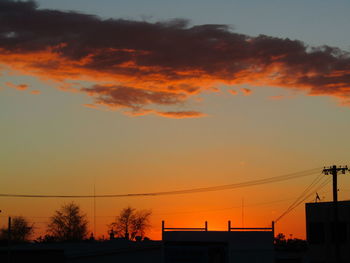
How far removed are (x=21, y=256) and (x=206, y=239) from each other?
685 inches

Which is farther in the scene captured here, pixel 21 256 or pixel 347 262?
pixel 347 262

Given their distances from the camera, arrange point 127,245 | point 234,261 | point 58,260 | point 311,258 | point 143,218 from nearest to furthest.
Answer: point 234,261 → point 58,260 → point 127,245 → point 311,258 → point 143,218

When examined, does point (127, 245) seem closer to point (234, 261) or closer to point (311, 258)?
point (234, 261)

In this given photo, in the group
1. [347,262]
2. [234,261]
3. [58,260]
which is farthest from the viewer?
[347,262]

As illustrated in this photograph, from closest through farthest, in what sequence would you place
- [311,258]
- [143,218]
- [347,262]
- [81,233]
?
[347,262] → [311,258] → [81,233] → [143,218]

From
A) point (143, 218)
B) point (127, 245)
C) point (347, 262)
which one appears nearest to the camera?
point (127, 245)

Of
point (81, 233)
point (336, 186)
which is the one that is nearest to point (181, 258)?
point (336, 186)

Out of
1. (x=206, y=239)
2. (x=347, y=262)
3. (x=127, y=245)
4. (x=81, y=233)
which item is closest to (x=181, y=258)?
(x=206, y=239)

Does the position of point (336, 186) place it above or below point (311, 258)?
above

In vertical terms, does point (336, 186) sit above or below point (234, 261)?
above

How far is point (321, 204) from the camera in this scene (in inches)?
3204

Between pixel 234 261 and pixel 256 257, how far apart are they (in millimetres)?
1798

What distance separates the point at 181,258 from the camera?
5222 cm

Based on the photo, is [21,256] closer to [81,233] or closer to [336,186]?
[336,186]
